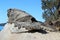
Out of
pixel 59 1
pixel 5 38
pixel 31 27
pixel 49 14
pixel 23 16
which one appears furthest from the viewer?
pixel 49 14

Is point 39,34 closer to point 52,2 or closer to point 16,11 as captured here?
point 16,11

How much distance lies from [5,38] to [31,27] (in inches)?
76.3

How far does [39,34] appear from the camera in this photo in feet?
40.9

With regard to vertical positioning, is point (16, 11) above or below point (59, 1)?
above

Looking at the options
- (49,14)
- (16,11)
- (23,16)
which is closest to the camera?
(23,16)

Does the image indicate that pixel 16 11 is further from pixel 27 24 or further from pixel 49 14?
pixel 49 14

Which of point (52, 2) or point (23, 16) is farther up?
point (23, 16)

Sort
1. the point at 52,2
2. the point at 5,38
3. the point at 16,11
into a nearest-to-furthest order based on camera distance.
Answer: the point at 5,38 < the point at 16,11 < the point at 52,2

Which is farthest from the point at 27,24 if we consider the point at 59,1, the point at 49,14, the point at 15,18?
the point at 49,14

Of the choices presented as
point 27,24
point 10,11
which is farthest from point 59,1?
point 27,24

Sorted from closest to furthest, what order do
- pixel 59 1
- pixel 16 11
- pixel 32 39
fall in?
pixel 32 39 < pixel 16 11 < pixel 59 1

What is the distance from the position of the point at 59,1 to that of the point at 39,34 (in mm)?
14664

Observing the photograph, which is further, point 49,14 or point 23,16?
point 49,14

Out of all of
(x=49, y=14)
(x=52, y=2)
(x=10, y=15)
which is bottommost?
(x=49, y=14)
